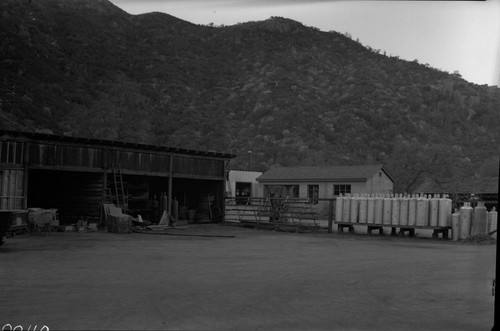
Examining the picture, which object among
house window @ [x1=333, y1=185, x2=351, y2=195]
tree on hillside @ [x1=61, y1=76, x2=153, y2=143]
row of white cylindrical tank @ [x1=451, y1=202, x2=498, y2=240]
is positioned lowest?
row of white cylindrical tank @ [x1=451, y1=202, x2=498, y2=240]

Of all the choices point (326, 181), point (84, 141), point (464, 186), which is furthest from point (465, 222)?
point (326, 181)

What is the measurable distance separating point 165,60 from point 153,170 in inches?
1425

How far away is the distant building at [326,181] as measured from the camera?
43.4m

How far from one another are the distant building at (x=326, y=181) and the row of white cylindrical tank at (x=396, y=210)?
636 inches

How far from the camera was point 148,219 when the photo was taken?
31.1 m

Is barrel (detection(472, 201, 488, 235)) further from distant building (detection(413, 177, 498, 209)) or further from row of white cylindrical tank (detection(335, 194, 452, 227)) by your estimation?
distant building (detection(413, 177, 498, 209))

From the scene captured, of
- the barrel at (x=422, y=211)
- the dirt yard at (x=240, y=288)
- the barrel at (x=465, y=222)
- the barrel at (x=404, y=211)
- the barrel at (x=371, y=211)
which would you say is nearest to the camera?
the dirt yard at (x=240, y=288)

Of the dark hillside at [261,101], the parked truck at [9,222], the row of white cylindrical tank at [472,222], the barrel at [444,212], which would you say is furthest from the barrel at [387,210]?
the dark hillside at [261,101]

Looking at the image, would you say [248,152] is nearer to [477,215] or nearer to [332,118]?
[332,118]

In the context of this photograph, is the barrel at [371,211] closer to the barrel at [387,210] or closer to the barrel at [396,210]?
the barrel at [387,210]

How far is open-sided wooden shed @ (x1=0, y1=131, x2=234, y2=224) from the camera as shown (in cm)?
2394

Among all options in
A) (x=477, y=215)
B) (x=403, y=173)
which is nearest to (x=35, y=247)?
(x=477, y=215)

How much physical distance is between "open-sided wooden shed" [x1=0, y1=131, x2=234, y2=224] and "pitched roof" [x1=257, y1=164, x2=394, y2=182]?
40.3 ft

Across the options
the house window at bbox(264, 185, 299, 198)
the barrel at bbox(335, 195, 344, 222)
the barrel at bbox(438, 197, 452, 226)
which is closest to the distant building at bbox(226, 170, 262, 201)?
the house window at bbox(264, 185, 299, 198)
